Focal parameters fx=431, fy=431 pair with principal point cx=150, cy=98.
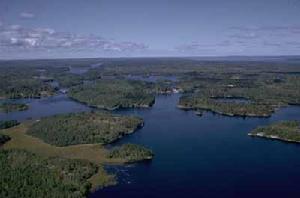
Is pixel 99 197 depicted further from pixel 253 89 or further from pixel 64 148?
pixel 253 89

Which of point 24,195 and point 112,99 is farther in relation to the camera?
point 112,99

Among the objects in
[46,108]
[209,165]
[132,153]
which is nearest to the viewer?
[209,165]

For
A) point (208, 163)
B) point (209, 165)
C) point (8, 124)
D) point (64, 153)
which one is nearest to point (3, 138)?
point (8, 124)

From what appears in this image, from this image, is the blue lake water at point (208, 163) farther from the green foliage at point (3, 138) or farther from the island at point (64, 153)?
the green foliage at point (3, 138)

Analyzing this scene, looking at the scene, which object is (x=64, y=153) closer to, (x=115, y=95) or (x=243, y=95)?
(x=115, y=95)

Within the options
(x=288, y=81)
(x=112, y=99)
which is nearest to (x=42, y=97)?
(x=112, y=99)
